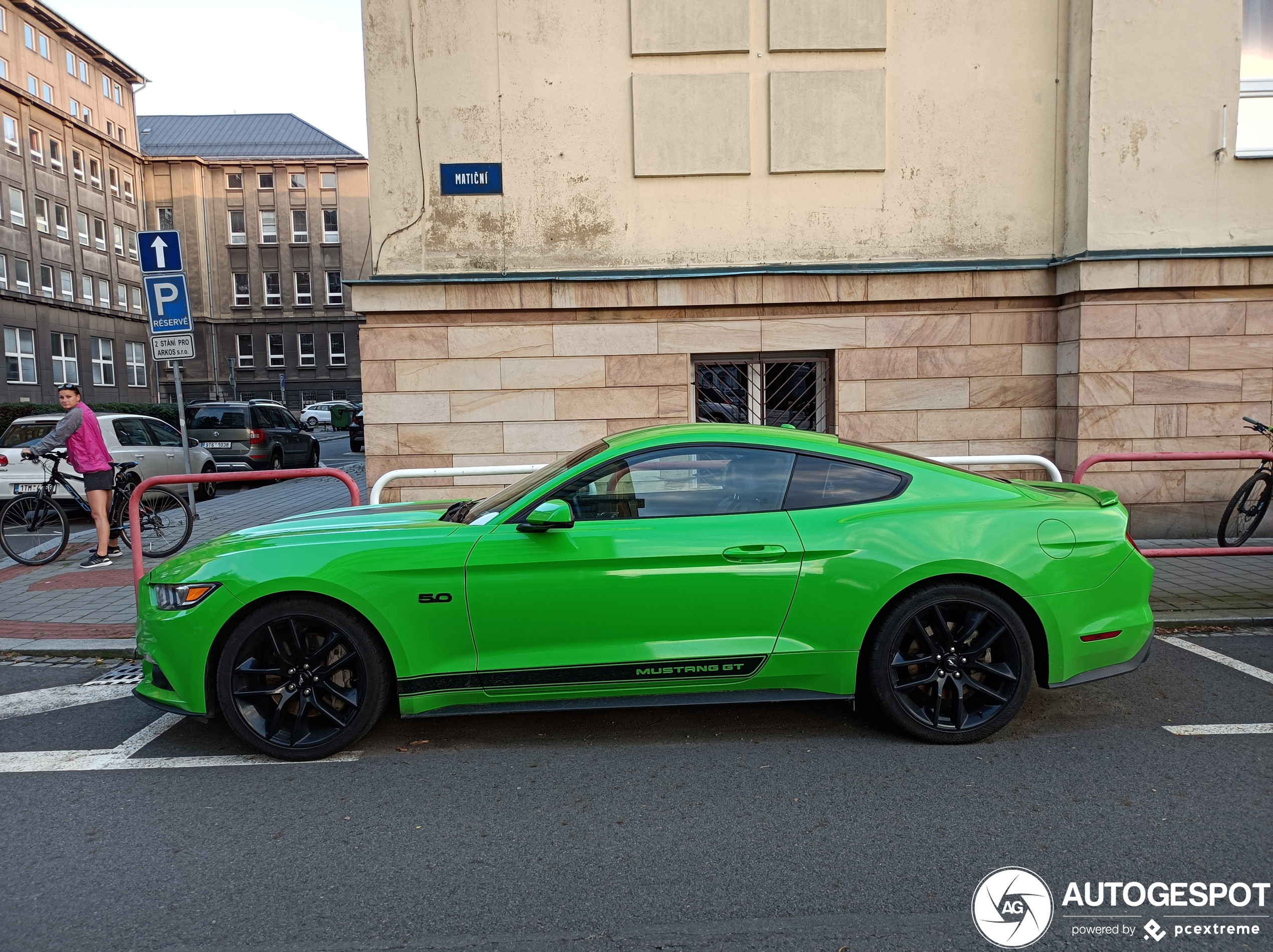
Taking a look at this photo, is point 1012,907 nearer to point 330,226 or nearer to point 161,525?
point 161,525

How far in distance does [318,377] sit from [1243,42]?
200 ft

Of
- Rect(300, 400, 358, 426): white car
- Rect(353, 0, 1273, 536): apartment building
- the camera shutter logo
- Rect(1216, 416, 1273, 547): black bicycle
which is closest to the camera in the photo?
the camera shutter logo

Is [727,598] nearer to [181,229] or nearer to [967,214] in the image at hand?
[967,214]

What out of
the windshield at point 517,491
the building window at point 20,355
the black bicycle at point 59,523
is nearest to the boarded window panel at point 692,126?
the windshield at point 517,491

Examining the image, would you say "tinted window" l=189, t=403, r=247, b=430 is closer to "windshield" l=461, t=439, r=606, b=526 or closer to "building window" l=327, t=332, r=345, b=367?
"windshield" l=461, t=439, r=606, b=526

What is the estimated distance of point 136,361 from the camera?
5572 cm

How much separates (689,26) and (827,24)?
1457mm

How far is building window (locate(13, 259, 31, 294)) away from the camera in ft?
150

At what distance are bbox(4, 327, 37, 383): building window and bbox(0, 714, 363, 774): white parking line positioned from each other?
48724mm

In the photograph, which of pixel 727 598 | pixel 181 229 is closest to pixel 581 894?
pixel 727 598

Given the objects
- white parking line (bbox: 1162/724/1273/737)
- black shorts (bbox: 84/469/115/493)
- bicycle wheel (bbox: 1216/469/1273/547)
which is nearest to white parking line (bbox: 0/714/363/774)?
white parking line (bbox: 1162/724/1273/737)

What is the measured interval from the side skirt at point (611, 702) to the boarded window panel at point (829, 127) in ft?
Result: 23.3

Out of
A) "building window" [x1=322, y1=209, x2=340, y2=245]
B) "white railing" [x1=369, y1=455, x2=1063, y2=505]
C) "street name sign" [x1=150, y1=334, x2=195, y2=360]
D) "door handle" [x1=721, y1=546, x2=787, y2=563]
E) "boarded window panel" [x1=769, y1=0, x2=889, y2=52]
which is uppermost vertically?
"building window" [x1=322, y1=209, x2=340, y2=245]

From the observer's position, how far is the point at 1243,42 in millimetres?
9523
